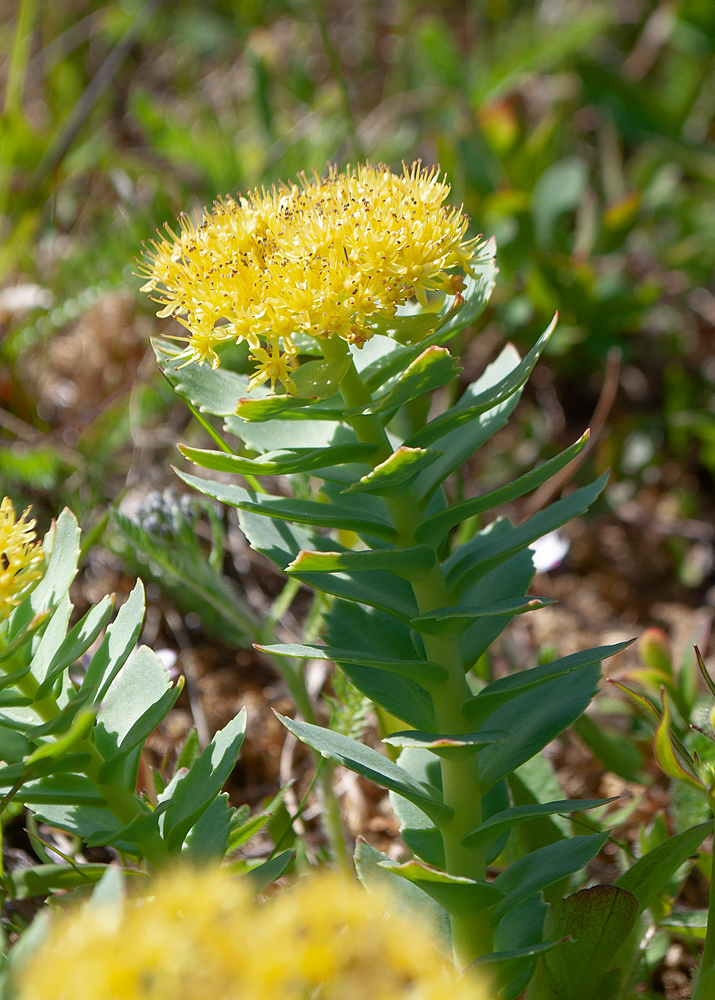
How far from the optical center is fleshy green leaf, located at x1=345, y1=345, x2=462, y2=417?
37.3 inches

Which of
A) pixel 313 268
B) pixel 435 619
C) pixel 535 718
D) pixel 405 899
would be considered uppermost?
pixel 313 268

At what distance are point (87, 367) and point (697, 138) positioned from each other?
2.20 m

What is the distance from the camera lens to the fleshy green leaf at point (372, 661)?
959 mm

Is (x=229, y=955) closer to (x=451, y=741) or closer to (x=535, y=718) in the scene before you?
(x=451, y=741)

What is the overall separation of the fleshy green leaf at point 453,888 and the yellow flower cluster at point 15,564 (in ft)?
1.61

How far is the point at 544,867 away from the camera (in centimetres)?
103

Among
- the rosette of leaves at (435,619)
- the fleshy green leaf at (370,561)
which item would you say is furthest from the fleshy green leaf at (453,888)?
the fleshy green leaf at (370,561)

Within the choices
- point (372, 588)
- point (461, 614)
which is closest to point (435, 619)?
point (461, 614)

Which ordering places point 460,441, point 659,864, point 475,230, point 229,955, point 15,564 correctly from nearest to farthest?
1. point 229,955
2. point 15,564
3. point 659,864
4. point 460,441
5. point 475,230

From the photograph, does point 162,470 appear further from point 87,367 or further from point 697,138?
point 697,138

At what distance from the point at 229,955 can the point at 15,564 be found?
0.51 metres

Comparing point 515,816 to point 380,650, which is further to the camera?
point 380,650

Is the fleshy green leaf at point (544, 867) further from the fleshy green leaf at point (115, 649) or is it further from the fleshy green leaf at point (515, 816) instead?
the fleshy green leaf at point (115, 649)

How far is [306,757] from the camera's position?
69.4 inches
